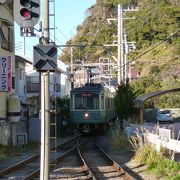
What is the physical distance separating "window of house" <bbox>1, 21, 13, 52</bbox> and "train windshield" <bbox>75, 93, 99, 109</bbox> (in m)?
7.55

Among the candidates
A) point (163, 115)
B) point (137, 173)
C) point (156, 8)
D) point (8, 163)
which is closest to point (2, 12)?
point (8, 163)

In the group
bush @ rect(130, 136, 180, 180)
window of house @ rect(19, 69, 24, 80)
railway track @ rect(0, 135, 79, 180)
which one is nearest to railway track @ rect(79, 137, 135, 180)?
bush @ rect(130, 136, 180, 180)

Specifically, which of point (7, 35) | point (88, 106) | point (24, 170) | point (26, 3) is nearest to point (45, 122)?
point (26, 3)

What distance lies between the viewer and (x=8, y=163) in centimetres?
1911

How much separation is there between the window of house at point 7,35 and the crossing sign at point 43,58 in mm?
15424

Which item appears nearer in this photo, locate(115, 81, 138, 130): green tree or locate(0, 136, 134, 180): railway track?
locate(0, 136, 134, 180): railway track

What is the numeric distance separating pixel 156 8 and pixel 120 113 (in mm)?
58613

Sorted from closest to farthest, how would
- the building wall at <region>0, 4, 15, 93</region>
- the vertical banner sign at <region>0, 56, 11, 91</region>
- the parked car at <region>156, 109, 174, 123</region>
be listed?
the vertical banner sign at <region>0, 56, 11, 91</region> < the building wall at <region>0, 4, 15, 93</region> < the parked car at <region>156, 109, 174, 123</region>

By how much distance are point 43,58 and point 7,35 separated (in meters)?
17.0

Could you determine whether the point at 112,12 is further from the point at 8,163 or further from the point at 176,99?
the point at 8,163

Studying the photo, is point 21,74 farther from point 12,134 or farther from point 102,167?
point 102,167

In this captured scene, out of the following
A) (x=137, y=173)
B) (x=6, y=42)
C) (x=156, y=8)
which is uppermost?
(x=156, y=8)

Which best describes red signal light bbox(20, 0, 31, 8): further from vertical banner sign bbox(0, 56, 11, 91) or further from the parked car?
the parked car

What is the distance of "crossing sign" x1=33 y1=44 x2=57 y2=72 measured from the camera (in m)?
11.6
